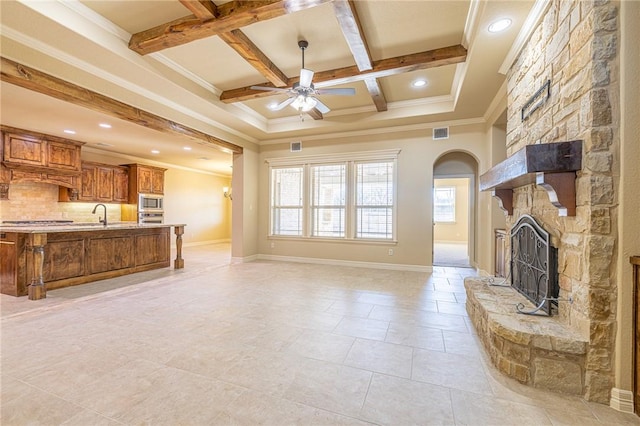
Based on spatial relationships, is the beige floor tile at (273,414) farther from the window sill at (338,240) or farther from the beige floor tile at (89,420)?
the window sill at (338,240)

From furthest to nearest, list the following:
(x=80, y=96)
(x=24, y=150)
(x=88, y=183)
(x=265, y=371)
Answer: (x=88, y=183) → (x=24, y=150) → (x=80, y=96) → (x=265, y=371)

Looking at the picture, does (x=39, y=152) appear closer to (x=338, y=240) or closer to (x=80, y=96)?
(x=80, y=96)

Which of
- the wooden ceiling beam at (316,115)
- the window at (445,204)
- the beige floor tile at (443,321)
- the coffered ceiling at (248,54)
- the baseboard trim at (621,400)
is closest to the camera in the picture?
the baseboard trim at (621,400)

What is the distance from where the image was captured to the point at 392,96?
4.90 metres

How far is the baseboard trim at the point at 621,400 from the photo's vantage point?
1.63 meters

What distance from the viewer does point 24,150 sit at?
5637mm

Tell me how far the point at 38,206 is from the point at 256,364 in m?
7.46

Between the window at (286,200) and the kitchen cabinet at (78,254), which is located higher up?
the window at (286,200)

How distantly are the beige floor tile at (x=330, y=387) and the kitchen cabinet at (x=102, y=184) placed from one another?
7.77 m

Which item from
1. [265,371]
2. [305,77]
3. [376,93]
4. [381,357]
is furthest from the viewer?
[376,93]

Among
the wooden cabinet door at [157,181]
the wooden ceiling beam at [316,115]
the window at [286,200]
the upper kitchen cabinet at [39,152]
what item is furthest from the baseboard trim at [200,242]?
the wooden ceiling beam at [316,115]

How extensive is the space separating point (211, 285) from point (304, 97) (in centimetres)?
321

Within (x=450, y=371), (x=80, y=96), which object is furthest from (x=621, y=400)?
(x=80, y=96)

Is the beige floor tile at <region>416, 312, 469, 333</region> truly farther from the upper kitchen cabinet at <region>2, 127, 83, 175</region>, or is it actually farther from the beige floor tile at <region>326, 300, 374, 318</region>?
the upper kitchen cabinet at <region>2, 127, 83, 175</region>
